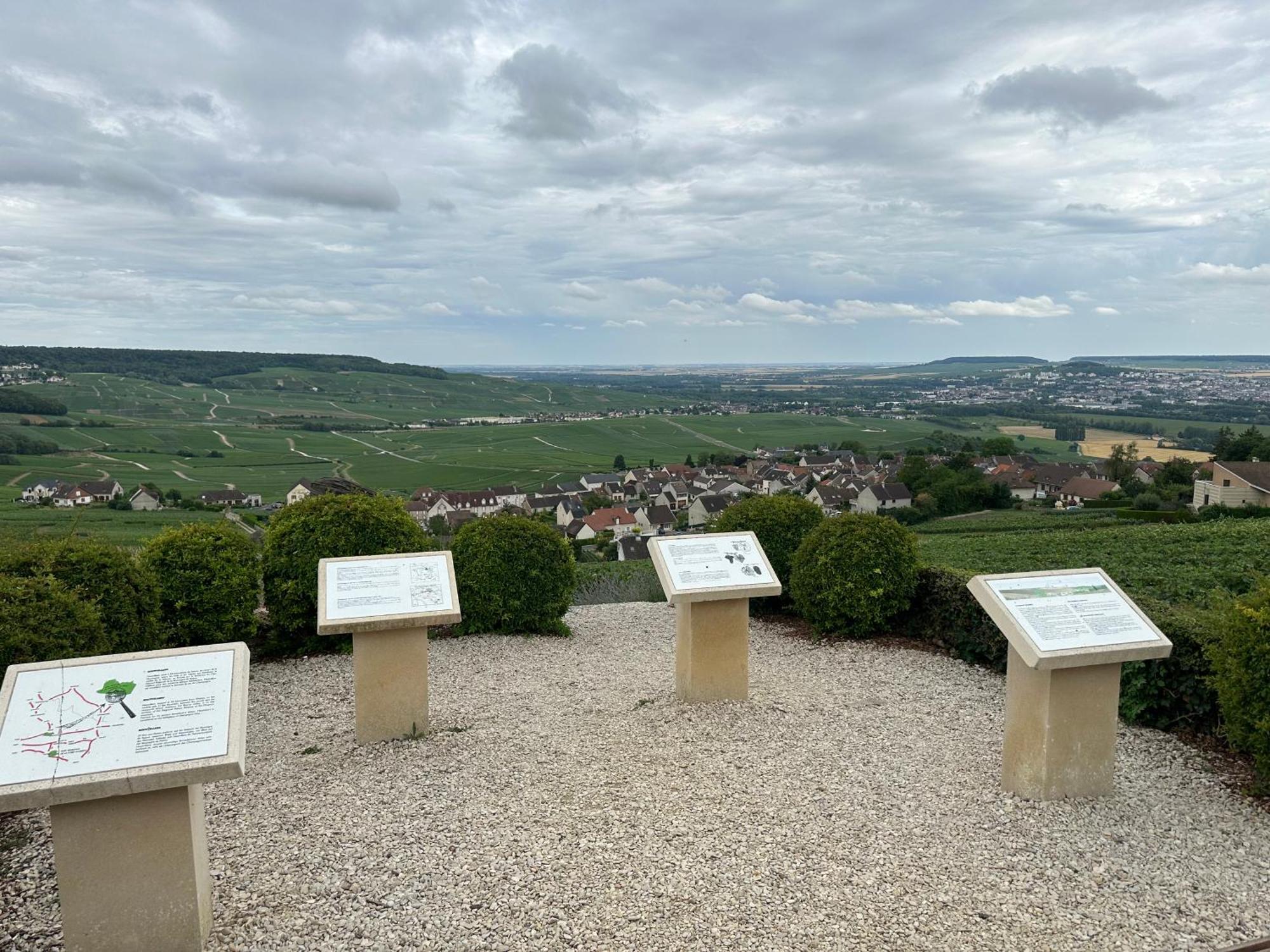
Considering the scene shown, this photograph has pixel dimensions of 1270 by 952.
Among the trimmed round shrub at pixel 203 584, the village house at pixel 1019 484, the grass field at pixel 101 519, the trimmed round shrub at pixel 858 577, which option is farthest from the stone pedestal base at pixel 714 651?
the village house at pixel 1019 484

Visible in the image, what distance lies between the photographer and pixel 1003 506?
53688mm

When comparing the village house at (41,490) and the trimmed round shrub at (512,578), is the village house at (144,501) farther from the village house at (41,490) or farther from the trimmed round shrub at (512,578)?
the trimmed round shrub at (512,578)

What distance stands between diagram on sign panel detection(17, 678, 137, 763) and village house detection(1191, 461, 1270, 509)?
41286 mm

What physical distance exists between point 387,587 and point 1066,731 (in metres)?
5.79

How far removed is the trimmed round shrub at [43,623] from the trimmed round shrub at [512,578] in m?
4.59

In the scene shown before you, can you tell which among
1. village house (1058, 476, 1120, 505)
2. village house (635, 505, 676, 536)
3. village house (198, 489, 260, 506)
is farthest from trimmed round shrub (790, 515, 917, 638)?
village house (198, 489, 260, 506)

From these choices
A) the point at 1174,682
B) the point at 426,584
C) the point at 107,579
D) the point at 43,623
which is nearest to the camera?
the point at 43,623

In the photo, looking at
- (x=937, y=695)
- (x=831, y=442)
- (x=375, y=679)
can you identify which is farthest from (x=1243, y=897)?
(x=831, y=442)

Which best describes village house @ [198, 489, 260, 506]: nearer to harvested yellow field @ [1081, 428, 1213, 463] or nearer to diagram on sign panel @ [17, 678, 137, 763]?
diagram on sign panel @ [17, 678, 137, 763]

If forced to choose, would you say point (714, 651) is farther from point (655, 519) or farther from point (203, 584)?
point (655, 519)

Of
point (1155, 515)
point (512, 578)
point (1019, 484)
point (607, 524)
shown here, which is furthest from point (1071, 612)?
point (1019, 484)

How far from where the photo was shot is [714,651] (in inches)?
328

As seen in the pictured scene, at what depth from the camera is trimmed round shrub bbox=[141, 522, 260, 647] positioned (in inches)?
376

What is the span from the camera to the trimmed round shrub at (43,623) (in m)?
6.87
